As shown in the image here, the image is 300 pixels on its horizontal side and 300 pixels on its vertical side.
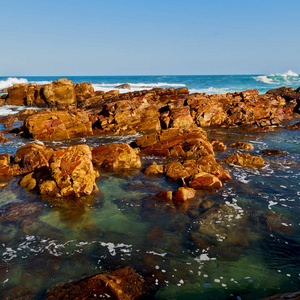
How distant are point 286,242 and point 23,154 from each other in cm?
1593

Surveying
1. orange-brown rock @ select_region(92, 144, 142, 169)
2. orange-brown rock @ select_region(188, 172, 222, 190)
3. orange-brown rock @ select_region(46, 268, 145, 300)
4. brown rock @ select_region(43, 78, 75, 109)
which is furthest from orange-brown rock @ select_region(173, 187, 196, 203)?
brown rock @ select_region(43, 78, 75, 109)

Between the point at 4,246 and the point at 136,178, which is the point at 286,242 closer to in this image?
the point at 136,178

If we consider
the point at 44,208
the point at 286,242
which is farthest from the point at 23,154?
the point at 286,242

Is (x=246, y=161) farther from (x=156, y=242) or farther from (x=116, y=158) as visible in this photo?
(x=156, y=242)

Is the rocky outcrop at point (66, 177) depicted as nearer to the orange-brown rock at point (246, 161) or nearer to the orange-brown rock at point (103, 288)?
the orange-brown rock at point (103, 288)

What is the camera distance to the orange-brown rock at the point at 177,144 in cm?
1898

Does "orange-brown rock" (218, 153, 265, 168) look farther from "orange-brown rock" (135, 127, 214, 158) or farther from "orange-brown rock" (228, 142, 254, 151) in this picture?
"orange-brown rock" (228, 142, 254, 151)

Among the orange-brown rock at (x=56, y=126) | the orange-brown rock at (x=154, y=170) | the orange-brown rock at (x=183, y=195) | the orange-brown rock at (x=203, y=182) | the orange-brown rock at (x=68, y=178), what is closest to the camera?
the orange-brown rock at (x=183, y=195)

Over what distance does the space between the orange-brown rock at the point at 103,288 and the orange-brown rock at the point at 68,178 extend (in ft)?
19.9

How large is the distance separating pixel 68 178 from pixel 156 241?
231 inches

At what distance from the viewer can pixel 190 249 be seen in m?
8.43

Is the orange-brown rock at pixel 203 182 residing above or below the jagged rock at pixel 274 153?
below

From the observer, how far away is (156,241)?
8.89 meters

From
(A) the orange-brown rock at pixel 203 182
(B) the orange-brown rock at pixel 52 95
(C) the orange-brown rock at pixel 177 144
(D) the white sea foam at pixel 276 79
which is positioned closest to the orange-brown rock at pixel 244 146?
(C) the orange-brown rock at pixel 177 144
